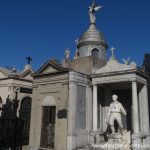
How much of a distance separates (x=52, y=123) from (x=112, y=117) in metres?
3.75

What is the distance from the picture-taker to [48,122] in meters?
15.6

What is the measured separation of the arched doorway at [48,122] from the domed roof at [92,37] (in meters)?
5.46

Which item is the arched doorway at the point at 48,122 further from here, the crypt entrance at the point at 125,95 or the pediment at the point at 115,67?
the pediment at the point at 115,67

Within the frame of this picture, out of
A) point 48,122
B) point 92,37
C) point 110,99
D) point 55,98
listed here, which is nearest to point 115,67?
point 110,99

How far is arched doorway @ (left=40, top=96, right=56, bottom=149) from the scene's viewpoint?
15.2 metres

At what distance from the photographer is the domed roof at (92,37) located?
18.6 metres

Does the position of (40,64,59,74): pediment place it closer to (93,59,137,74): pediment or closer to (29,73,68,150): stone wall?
(29,73,68,150): stone wall

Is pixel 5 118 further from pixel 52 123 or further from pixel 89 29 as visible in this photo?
pixel 89 29

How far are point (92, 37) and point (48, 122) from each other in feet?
23.8

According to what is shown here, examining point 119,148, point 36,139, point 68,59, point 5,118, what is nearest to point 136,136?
point 119,148

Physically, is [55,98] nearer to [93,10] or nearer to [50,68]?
[50,68]

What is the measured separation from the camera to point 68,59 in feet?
59.7

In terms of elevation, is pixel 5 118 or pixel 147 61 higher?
pixel 147 61

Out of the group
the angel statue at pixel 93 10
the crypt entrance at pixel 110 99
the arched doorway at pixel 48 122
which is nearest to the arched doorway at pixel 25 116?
the arched doorway at pixel 48 122
